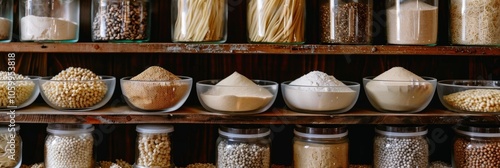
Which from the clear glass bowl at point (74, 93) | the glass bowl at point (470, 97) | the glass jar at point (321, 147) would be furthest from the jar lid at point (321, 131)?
the clear glass bowl at point (74, 93)

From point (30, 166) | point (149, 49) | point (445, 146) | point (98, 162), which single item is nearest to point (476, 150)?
point (445, 146)

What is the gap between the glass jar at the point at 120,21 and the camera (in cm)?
155

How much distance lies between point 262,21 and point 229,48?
0.12m

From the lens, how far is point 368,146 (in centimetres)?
184

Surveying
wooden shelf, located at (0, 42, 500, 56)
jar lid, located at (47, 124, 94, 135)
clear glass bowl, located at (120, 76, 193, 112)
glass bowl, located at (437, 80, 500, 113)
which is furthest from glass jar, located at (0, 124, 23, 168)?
glass bowl, located at (437, 80, 500, 113)

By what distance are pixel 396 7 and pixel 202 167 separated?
748mm

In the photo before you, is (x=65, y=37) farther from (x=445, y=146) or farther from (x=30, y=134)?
(x=445, y=146)

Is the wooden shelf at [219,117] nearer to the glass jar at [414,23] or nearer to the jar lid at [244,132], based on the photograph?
the jar lid at [244,132]

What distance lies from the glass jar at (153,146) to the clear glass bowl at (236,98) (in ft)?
0.48

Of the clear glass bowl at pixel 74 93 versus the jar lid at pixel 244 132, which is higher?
the clear glass bowl at pixel 74 93

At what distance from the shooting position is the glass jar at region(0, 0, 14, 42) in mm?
1583

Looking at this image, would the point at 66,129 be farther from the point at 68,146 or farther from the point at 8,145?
the point at 8,145

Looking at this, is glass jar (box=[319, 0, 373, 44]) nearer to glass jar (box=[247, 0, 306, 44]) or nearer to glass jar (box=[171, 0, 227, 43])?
glass jar (box=[247, 0, 306, 44])

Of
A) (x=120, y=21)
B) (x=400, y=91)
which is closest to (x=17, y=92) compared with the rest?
(x=120, y=21)
